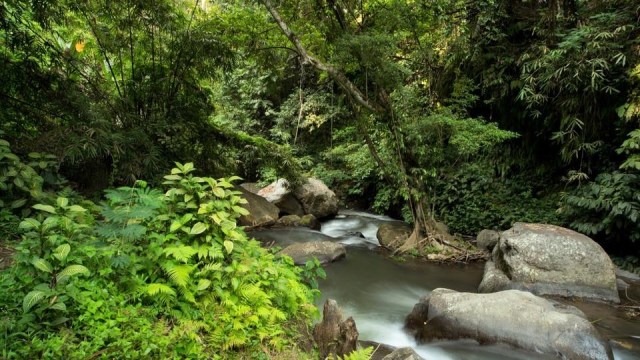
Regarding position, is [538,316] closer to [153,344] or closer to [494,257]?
[494,257]

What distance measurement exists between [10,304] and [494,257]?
6909 mm

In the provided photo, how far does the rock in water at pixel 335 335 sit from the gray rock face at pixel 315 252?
12.3 feet

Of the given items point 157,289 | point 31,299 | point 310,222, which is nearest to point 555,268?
point 157,289

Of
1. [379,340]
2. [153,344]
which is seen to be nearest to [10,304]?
[153,344]

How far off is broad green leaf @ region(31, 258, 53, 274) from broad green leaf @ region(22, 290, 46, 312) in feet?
0.41

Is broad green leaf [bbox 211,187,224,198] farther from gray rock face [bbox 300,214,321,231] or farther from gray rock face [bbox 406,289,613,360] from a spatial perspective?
gray rock face [bbox 300,214,321,231]

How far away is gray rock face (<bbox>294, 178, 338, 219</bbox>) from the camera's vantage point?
463 inches

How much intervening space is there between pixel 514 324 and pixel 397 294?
226 cm

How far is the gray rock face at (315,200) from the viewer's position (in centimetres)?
1175

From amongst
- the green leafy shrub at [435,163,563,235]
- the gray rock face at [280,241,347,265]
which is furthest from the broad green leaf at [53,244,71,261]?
the green leafy shrub at [435,163,563,235]

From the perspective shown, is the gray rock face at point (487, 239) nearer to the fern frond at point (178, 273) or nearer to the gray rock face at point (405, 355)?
the gray rock face at point (405, 355)

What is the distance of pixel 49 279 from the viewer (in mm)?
2158

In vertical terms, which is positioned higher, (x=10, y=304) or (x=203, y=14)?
(x=203, y=14)

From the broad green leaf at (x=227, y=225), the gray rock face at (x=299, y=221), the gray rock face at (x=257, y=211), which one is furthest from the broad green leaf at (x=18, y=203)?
the gray rock face at (x=299, y=221)
